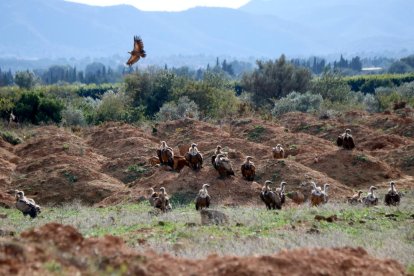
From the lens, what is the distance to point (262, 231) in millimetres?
12203

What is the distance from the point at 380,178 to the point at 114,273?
20079 mm

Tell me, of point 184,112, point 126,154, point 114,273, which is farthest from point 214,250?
point 184,112

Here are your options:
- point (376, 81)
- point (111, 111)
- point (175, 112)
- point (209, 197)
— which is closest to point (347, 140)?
point (209, 197)

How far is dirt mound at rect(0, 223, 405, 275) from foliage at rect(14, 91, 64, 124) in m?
40.1

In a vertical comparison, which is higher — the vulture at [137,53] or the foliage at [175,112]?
the vulture at [137,53]

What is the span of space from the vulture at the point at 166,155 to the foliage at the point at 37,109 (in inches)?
984

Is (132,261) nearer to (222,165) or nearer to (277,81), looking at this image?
(222,165)

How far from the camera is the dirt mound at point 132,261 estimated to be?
6.67 m

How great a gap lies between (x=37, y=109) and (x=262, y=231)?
37.1 meters

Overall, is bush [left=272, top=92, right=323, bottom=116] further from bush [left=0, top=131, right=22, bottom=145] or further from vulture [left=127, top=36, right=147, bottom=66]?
vulture [left=127, top=36, right=147, bottom=66]

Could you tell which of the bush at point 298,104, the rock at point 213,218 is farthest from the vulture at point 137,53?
the bush at point 298,104

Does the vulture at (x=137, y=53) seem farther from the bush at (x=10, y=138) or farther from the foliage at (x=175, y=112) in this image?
the foliage at (x=175, y=112)

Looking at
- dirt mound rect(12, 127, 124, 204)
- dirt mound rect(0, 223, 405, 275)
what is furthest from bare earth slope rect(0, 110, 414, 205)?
dirt mound rect(0, 223, 405, 275)

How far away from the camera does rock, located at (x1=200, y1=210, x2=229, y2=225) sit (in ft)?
43.3
